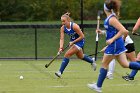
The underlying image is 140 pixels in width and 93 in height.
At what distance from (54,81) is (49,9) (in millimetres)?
19506

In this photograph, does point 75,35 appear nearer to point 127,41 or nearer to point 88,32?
point 127,41

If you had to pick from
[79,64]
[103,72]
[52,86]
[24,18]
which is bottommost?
[24,18]

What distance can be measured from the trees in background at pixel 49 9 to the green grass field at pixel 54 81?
14.7 meters

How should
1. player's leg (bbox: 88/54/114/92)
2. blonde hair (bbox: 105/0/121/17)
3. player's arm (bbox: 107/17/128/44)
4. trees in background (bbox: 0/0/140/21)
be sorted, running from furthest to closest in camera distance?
trees in background (bbox: 0/0/140/21) < player's leg (bbox: 88/54/114/92) < blonde hair (bbox: 105/0/121/17) < player's arm (bbox: 107/17/128/44)

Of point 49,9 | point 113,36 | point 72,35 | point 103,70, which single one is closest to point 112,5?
point 113,36

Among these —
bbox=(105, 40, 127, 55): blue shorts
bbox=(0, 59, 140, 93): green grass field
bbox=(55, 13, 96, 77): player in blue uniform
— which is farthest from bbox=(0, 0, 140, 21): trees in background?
bbox=(105, 40, 127, 55): blue shorts

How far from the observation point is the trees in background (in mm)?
32031

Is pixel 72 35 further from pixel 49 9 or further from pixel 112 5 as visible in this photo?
pixel 49 9

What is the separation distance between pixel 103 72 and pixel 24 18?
23.1 m

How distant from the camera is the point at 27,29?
24625mm

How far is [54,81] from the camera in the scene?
13.3 m

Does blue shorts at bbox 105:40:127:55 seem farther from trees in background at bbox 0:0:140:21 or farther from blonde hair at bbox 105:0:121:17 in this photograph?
trees in background at bbox 0:0:140:21

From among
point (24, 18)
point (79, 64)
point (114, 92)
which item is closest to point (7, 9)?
point (24, 18)

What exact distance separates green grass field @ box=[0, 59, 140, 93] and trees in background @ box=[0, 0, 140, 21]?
14676 mm
